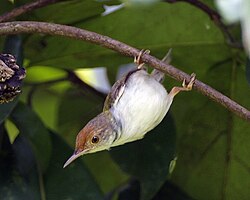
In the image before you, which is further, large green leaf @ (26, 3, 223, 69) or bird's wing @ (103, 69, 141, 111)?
large green leaf @ (26, 3, 223, 69)

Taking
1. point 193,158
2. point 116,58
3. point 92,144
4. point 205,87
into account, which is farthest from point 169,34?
point 205,87

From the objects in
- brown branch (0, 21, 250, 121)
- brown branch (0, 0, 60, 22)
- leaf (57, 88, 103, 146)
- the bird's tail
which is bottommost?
leaf (57, 88, 103, 146)

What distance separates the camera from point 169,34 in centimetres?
151

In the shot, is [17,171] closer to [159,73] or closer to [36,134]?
[36,134]

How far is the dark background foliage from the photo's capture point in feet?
4.56

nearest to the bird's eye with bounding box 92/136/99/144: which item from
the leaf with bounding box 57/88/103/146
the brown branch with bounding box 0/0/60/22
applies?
the brown branch with bounding box 0/0/60/22

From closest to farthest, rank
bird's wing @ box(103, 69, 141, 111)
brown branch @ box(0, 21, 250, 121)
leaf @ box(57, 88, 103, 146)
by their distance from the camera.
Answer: brown branch @ box(0, 21, 250, 121)
bird's wing @ box(103, 69, 141, 111)
leaf @ box(57, 88, 103, 146)

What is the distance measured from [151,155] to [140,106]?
0.16 m

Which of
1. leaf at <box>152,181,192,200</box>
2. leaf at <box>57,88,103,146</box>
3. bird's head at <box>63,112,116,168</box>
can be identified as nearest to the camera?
bird's head at <box>63,112,116,168</box>

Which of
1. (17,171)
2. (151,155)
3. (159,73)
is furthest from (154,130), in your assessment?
(17,171)

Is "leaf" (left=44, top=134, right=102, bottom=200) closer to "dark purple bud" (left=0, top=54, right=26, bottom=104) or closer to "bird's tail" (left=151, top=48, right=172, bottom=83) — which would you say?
"bird's tail" (left=151, top=48, right=172, bottom=83)

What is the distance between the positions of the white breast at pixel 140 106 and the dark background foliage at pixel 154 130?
0.13 meters

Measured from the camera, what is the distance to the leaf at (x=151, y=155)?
140 centimetres

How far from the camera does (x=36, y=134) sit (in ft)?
4.61
